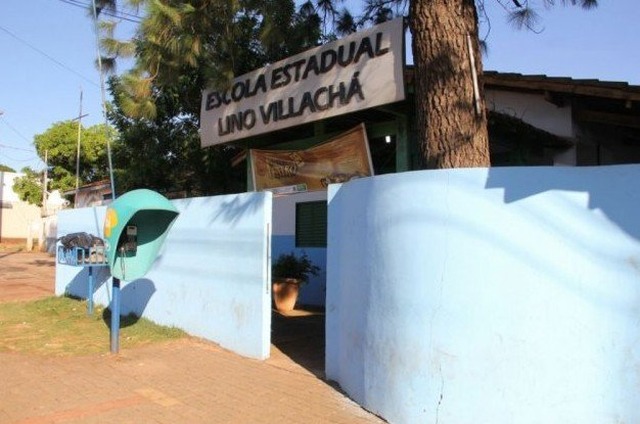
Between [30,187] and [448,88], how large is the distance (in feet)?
124

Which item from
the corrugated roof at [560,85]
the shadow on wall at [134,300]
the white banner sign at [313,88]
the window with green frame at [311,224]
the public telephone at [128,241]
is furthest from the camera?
the window with green frame at [311,224]

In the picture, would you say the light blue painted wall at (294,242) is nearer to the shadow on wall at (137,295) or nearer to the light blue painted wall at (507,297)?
the shadow on wall at (137,295)

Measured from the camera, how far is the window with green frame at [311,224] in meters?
11.7

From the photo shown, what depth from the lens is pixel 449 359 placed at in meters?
4.43

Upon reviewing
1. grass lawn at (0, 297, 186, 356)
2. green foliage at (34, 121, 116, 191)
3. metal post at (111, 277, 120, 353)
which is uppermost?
green foliage at (34, 121, 116, 191)

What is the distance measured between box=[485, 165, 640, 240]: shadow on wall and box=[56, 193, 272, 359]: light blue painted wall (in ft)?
10.2

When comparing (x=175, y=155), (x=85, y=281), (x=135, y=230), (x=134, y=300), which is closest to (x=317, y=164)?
(x=135, y=230)

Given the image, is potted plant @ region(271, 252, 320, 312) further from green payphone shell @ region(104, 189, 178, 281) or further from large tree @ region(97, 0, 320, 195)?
large tree @ region(97, 0, 320, 195)

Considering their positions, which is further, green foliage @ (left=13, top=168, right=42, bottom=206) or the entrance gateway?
green foliage @ (left=13, top=168, right=42, bottom=206)

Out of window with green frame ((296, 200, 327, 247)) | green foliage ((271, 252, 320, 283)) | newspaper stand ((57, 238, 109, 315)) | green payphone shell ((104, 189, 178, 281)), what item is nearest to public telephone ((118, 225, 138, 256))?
green payphone shell ((104, 189, 178, 281))

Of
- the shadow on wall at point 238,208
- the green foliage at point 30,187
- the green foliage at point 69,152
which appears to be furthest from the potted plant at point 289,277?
the green foliage at point 30,187

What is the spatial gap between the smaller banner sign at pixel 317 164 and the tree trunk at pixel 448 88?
2721 millimetres

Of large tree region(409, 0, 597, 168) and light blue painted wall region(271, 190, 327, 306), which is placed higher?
large tree region(409, 0, 597, 168)

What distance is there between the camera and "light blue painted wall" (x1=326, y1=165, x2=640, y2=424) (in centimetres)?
398
